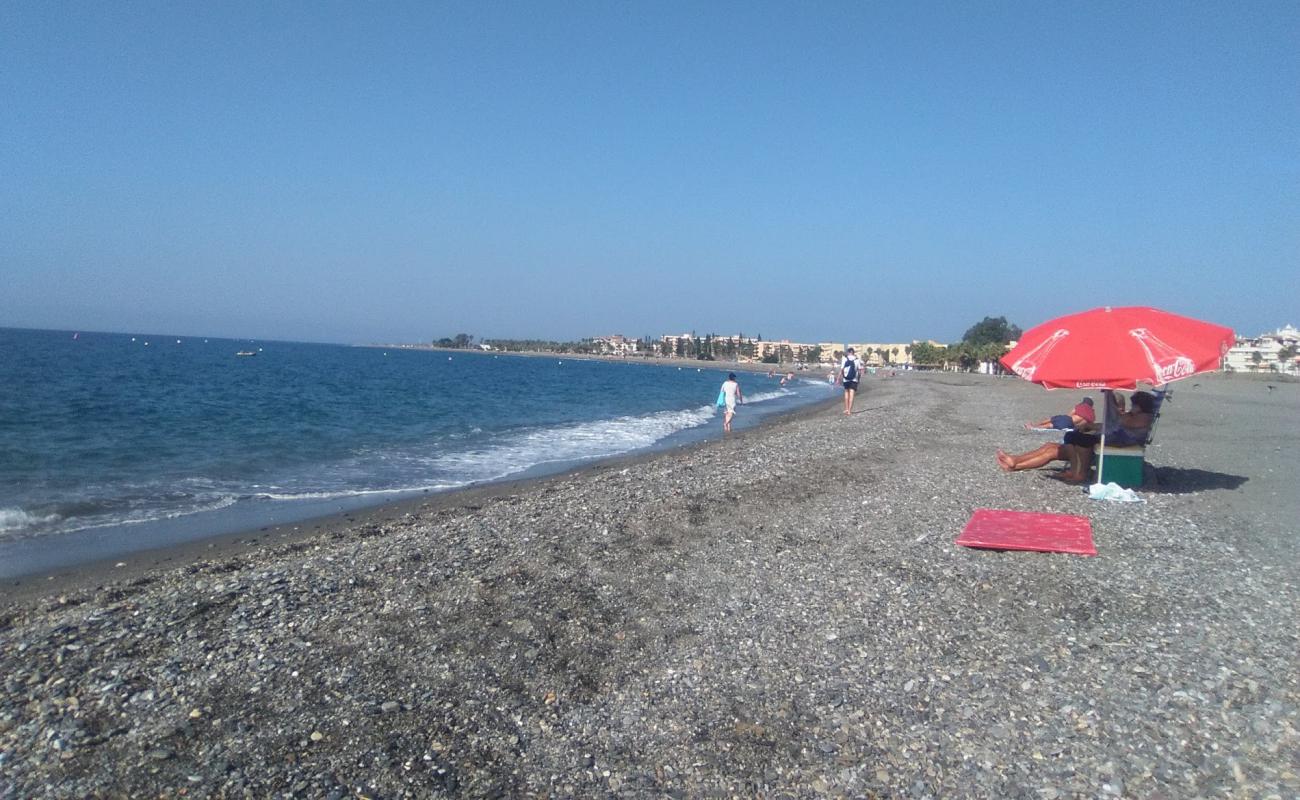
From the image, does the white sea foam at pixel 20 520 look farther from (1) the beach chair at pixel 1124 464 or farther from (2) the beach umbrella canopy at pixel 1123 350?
(1) the beach chair at pixel 1124 464

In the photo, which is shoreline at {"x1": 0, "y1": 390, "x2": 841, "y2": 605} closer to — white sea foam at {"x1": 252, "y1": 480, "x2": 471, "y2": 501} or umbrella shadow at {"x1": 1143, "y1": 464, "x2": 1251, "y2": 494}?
Result: white sea foam at {"x1": 252, "y1": 480, "x2": 471, "y2": 501}

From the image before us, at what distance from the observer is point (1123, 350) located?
9.27m

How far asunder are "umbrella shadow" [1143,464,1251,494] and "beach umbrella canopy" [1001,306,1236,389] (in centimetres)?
223

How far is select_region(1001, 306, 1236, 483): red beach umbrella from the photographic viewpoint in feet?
29.6

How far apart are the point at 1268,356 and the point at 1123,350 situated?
97.9 meters

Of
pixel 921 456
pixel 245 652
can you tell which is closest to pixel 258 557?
pixel 245 652

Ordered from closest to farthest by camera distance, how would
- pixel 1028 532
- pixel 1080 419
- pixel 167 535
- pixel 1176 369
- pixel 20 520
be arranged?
pixel 1028 532 → pixel 1176 369 → pixel 1080 419 → pixel 167 535 → pixel 20 520

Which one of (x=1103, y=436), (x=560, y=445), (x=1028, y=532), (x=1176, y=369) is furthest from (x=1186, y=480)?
(x=560, y=445)

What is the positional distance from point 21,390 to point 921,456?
124 feet

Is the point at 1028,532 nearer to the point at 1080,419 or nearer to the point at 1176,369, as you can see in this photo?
the point at 1176,369

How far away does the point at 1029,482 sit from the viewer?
37.9ft

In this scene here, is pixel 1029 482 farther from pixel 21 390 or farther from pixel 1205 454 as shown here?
pixel 21 390

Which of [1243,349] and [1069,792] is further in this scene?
[1243,349]

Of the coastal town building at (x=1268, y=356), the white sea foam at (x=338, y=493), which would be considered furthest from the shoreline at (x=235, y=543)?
the coastal town building at (x=1268, y=356)
